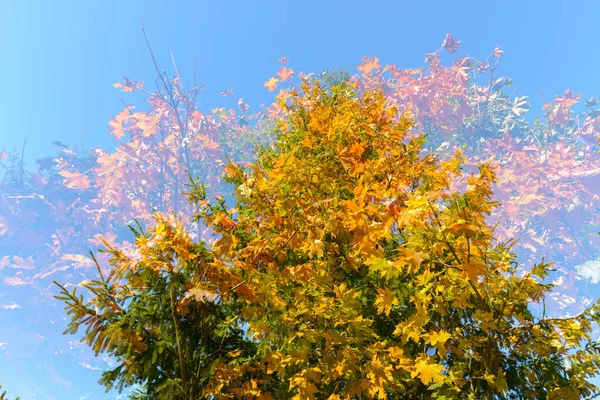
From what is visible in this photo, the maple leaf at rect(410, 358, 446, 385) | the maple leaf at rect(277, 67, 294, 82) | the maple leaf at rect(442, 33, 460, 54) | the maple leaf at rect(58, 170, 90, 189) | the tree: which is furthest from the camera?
the maple leaf at rect(58, 170, 90, 189)

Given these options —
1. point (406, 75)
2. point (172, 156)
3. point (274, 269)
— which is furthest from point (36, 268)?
point (274, 269)

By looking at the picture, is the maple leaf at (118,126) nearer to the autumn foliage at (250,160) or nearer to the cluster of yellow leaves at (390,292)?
the autumn foliage at (250,160)

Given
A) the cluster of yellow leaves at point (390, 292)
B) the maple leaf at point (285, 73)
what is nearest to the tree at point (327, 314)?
the cluster of yellow leaves at point (390, 292)

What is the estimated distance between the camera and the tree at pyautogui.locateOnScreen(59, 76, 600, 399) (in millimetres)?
1577

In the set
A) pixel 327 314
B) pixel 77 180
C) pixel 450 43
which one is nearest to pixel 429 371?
pixel 327 314

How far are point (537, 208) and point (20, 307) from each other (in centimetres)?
5097

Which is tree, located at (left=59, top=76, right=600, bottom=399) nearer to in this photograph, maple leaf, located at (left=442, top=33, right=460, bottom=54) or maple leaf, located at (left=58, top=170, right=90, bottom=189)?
maple leaf, located at (left=442, top=33, right=460, bottom=54)

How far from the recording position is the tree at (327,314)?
1.58m

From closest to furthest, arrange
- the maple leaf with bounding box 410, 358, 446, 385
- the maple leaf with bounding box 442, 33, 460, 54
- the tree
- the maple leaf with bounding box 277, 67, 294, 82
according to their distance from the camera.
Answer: the maple leaf with bounding box 410, 358, 446, 385 → the tree → the maple leaf with bounding box 277, 67, 294, 82 → the maple leaf with bounding box 442, 33, 460, 54

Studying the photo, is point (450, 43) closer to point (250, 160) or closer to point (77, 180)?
point (250, 160)

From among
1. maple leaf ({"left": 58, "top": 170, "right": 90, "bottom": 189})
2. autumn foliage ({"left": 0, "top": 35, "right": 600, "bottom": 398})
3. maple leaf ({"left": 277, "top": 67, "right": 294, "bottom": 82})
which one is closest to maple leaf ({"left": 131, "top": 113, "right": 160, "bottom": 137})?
autumn foliage ({"left": 0, "top": 35, "right": 600, "bottom": 398})

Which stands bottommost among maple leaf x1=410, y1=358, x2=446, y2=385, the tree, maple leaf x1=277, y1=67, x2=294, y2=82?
maple leaf x1=410, y1=358, x2=446, y2=385

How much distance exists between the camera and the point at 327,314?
1756 millimetres

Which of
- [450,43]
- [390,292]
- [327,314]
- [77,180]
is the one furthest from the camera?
[77,180]
